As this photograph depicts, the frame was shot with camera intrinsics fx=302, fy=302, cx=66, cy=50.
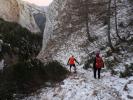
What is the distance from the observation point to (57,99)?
53.5 ft

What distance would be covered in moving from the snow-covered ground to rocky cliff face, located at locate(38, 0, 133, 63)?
6.72 metres

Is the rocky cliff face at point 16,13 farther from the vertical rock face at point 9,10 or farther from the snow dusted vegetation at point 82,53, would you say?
the snow dusted vegetation at point 82,53

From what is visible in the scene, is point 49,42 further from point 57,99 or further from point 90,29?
point 57,99

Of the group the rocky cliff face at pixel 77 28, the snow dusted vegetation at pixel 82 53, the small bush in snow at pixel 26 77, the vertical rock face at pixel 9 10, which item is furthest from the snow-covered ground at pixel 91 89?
the vertical rock face at pixel 9 10

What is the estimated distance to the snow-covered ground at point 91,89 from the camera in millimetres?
15504

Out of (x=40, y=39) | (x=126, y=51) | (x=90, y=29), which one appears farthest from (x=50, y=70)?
(x=40, y=39)

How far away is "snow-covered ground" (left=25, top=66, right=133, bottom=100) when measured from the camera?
50.9 ft

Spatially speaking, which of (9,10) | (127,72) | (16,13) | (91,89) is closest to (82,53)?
(127,72)

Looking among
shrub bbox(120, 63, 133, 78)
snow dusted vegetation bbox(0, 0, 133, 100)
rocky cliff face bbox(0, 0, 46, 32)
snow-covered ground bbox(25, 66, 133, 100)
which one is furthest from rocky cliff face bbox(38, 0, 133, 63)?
snow-covered ground bbox(25, 66, 133, 100)

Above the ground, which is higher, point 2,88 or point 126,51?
point 126,51

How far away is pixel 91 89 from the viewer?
16.4 metres

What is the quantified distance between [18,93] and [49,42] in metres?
15.9

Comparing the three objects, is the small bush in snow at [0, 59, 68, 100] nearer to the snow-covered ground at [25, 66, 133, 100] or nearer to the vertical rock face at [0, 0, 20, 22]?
the snow-covered ground at [25, 66, 133, 100]

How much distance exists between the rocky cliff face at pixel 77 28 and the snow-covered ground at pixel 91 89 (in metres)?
6.72
